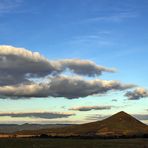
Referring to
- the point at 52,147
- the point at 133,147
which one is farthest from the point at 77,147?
the point at 133,147

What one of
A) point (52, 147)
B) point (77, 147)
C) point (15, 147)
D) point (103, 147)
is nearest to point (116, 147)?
point (103, 147)

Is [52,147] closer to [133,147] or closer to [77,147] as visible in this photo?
[77,147]

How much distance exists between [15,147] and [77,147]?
19848 mm

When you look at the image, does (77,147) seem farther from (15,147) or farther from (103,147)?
(15,147)

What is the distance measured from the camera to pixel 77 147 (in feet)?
428

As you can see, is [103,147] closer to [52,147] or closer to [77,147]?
[77,147]

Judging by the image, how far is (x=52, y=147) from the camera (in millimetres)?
127875

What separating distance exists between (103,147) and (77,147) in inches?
332

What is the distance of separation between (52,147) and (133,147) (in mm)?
27458

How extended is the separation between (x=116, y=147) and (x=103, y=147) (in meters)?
4.73

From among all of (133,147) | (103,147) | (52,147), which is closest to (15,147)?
(52,147)

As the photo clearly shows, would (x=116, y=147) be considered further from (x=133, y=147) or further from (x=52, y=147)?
(x=52, y=147)

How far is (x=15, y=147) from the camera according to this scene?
130 metres

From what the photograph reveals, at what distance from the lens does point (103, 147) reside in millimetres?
131125
